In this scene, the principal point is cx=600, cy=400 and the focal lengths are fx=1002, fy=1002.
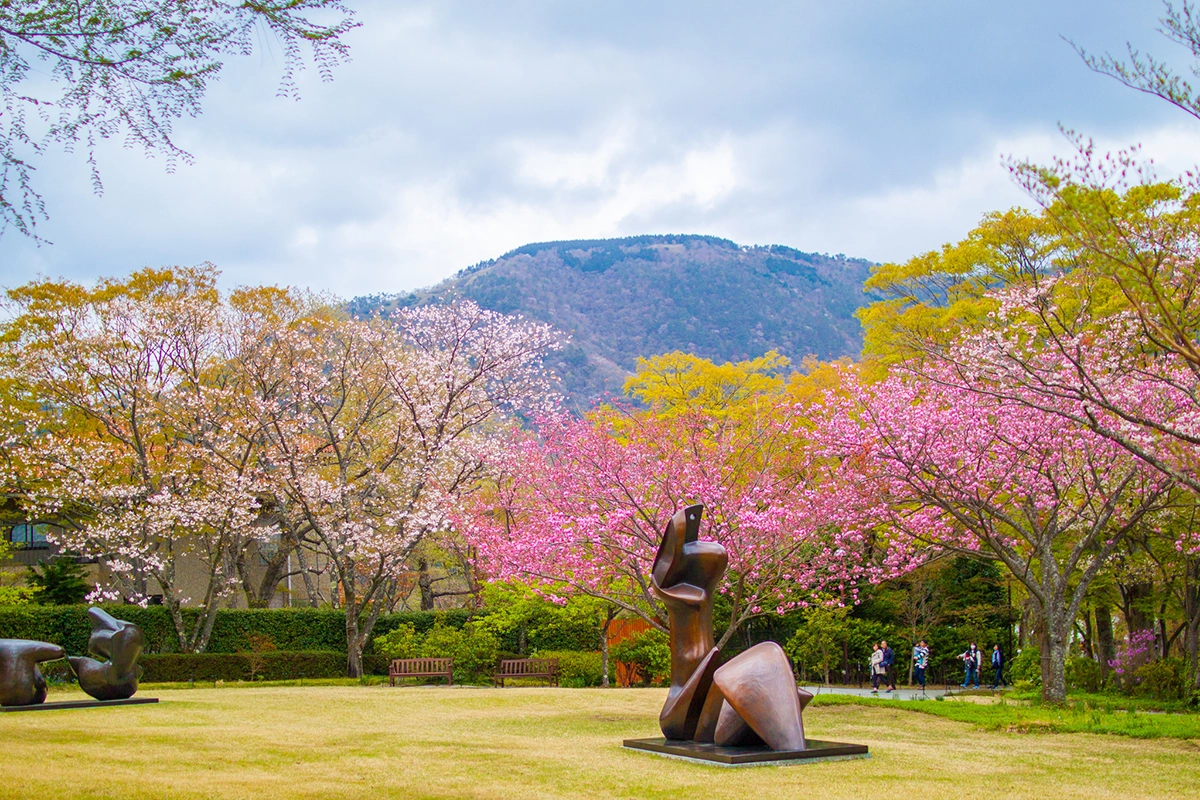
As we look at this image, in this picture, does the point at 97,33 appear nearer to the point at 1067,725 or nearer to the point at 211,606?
the point at 1067,725

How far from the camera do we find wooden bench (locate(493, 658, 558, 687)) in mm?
22328

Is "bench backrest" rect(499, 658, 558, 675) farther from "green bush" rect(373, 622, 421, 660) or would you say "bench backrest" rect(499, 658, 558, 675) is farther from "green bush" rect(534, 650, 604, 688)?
"green bush" rect(373, 622, 421, 660)

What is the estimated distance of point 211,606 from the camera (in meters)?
23.4

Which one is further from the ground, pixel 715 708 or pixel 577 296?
pixel 577 296

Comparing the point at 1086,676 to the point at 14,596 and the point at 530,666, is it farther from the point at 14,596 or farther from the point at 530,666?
the point at 14,596

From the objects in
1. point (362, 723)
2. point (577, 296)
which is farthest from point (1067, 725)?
point (577, 296)

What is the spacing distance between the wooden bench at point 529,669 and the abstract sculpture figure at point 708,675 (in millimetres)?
12295

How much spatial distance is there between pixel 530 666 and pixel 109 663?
416 inches

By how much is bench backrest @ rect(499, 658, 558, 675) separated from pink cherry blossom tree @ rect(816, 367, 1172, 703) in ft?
28.1

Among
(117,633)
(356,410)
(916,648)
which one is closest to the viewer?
(117,633)

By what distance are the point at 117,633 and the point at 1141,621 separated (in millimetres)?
20670

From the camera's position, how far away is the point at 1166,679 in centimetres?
1739

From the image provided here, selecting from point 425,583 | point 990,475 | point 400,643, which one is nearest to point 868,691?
point 990,475

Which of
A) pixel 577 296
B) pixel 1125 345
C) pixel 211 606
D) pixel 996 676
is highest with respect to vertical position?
pixel 577 296
